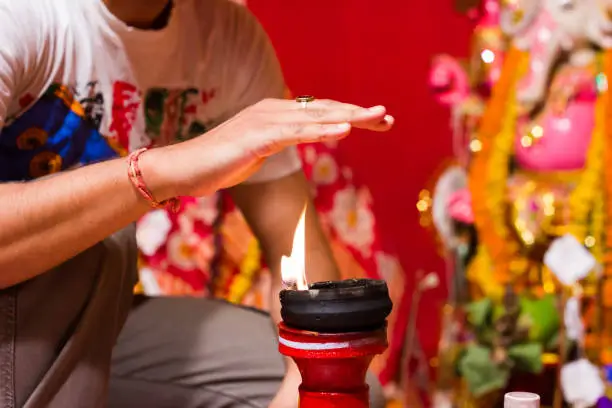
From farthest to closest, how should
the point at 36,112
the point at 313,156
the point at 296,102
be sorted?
the point at 313,156, the point at 36,112, the point at 296,102

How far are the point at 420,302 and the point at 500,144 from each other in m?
0.50

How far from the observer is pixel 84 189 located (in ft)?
2.77

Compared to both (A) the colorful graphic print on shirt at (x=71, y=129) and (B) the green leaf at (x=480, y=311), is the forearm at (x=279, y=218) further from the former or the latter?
(B) the green leaf at (x=480, y=311)

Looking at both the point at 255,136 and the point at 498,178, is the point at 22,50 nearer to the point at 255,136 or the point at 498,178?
the point at 255,136

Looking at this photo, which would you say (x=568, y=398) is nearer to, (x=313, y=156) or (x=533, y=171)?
(x=533, y=171)

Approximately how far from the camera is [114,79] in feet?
3.44

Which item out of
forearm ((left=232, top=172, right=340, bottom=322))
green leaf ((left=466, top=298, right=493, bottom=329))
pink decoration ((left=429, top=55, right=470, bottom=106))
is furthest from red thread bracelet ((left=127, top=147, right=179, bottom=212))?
pink decoration ((left=429, top=55, right=470, bottom=106))

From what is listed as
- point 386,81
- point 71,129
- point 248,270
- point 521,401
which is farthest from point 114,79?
point 386,81

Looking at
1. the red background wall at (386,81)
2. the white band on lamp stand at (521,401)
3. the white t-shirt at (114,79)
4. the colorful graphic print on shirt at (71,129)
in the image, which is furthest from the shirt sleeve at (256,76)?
the red background wall at (386,81)

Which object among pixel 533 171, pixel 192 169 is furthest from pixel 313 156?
pixel 192 169

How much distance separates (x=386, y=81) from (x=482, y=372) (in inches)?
30.8

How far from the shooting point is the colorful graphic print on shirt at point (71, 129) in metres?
0.99

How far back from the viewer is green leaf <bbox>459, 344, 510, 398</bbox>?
1.68m

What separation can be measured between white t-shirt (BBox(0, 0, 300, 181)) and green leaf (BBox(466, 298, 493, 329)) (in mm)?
691
